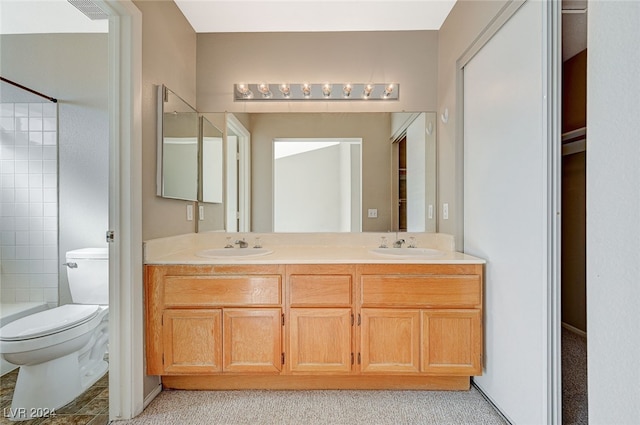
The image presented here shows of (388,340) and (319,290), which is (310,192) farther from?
(388,340)

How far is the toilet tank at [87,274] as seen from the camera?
7.18 feet

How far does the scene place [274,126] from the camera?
7.93ft

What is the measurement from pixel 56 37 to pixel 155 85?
114 cm

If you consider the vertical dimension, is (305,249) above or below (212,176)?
below

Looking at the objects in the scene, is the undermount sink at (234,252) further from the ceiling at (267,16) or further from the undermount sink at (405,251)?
the ceiling at (267,16)

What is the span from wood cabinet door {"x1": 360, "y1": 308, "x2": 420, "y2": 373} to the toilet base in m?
1.67

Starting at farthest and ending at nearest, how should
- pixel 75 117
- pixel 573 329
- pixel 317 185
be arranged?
1. pixel 317 185
2. pixel 75 117
3. pixel 573 329

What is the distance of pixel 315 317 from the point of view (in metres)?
1.78

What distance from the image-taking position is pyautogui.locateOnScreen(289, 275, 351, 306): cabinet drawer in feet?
5.84

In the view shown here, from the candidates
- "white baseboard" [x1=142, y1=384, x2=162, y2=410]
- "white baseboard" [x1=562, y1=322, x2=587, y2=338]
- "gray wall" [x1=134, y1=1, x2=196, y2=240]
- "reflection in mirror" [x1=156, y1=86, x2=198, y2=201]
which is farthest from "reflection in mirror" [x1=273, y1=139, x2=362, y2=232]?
"white baseboard" [x1=562, y1=322, x2=587, y2=338]

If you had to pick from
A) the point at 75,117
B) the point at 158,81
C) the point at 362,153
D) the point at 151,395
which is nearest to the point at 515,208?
the point at 362,153

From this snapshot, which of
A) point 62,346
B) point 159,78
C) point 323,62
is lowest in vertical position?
point 62,346

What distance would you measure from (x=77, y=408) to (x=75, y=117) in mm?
1891
